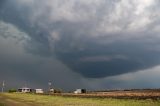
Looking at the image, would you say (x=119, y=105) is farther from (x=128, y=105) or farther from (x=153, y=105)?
(x=153, y=105)

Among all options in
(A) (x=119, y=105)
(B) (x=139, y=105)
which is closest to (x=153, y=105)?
(B) (x=139, y=105)

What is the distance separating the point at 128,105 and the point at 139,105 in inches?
86.0

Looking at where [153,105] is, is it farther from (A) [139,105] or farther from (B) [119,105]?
(B) [119,105]

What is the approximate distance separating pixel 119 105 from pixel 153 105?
6452 millimetres

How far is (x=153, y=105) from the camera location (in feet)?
189

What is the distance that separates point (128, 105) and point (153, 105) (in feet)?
15.2

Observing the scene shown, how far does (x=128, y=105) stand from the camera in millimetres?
60031

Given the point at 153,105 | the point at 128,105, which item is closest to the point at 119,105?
the point at 128,105

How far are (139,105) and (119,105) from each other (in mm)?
3999

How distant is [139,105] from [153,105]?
248 centimetres

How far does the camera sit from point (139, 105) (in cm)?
5875
